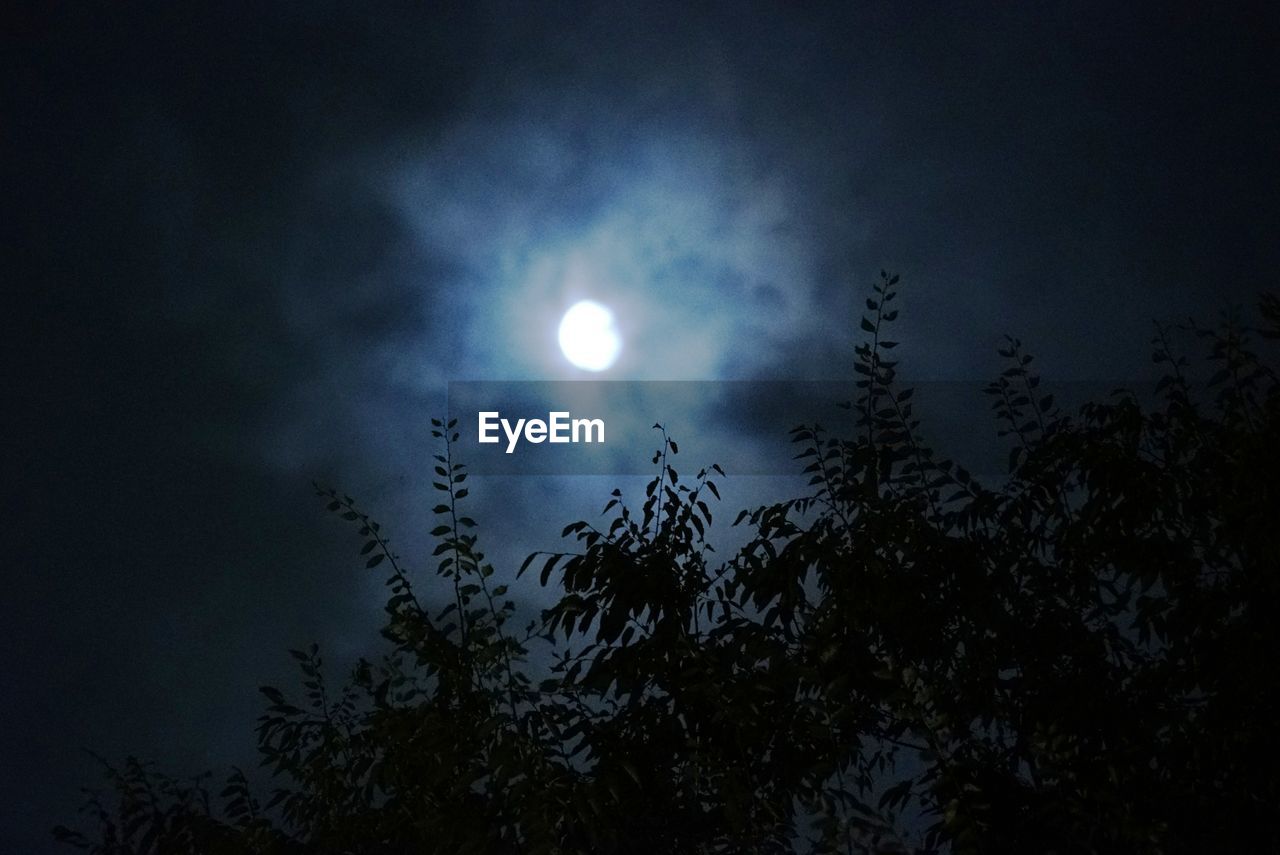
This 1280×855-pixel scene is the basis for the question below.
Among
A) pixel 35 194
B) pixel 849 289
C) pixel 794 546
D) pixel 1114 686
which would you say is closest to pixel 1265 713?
pixel 1114 686

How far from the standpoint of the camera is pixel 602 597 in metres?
2.69

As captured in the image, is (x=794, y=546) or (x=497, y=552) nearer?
(x=794, y=546)

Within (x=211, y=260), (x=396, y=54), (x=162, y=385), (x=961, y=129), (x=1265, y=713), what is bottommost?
(x=1265, y=713)

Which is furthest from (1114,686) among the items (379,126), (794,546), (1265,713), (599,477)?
(379,126)

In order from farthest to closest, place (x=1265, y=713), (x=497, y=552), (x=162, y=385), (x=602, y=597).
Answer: (x=162, y=385) < (x=497, y=552) < (x=602, y=597) < (x=1265, y=713)

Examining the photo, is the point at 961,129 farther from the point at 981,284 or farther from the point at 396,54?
the point at 396,54

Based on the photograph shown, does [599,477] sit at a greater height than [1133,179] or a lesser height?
lesser

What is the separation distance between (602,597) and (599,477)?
203cm

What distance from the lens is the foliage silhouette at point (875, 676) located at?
2.48m

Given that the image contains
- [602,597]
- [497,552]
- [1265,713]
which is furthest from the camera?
[497,552]

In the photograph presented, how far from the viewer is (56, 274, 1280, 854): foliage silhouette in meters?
2.48

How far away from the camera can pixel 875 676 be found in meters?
2.47

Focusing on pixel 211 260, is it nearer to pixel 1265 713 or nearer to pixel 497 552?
pixel 497 552

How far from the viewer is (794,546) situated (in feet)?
8.84
